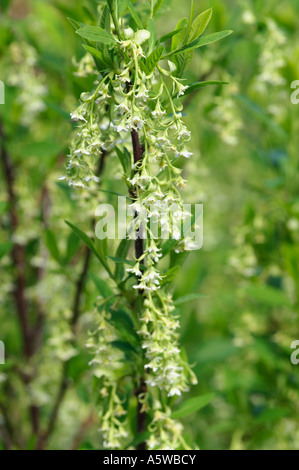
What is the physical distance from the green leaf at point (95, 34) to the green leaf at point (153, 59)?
0.16ft

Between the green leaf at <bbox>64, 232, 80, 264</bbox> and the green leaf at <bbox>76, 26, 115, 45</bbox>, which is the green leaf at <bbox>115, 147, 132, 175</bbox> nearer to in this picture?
the green leaf at <bbox>76, 26, 115, 45</bbox>

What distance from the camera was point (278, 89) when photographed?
1.48m

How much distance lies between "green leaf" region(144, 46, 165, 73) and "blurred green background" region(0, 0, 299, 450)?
43 cm

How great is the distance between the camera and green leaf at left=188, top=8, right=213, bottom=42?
60 centimetres

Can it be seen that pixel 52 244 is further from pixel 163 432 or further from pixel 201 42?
pixel 201 42

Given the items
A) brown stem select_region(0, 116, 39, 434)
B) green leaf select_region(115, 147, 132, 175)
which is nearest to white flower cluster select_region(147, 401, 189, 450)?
green leaf select_region(115, 147, 132, 175)

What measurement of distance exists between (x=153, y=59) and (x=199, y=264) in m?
0.88

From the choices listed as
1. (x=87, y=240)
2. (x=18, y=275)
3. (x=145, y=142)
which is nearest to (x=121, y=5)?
(x=145, y=142)

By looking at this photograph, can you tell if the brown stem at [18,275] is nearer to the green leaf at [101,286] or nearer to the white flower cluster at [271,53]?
the green leaf at [101,286]

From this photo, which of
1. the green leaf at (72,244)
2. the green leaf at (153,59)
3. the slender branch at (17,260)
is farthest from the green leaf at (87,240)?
the slender branch at (17,260)

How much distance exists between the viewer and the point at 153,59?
1.94ft

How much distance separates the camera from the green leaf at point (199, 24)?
0.60 metres

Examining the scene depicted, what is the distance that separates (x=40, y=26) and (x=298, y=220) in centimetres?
105

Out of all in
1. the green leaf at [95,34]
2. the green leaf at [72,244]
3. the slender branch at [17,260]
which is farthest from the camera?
the slender branch at [17,260]
